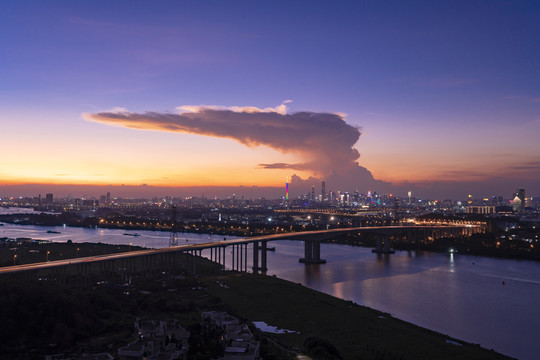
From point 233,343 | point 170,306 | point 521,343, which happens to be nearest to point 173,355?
point 233,343

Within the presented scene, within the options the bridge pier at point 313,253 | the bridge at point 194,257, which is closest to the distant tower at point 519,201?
the bridge at point 194,257

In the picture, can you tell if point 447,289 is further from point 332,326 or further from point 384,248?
point 384,248

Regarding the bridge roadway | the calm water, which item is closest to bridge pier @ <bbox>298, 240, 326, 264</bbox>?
the bridge roadway

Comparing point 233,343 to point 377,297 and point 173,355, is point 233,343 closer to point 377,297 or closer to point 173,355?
point 173,355

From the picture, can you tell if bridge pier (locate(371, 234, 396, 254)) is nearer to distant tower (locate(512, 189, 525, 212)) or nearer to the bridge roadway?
the bridge roadway

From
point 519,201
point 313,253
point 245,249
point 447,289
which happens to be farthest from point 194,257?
point 519,201

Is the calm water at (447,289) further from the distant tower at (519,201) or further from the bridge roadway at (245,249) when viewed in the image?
the distant tower at (519,201)
